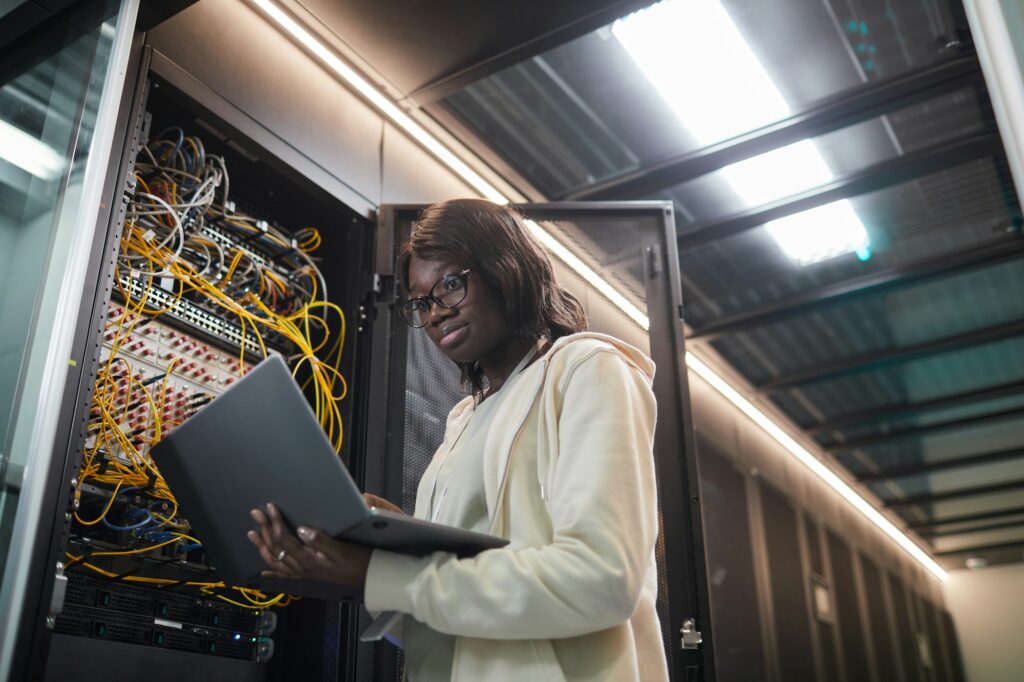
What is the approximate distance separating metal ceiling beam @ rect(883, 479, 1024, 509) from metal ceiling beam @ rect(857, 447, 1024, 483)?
76 cm

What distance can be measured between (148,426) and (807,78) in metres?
2.42

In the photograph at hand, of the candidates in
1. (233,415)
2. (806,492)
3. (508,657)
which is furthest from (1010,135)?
(806,492)

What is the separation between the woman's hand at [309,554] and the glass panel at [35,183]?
644mm

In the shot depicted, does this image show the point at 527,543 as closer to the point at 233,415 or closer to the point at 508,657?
the point at 508,657

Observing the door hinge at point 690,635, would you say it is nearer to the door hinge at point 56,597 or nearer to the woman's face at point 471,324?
the woman's face at point 471,324

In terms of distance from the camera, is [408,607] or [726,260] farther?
[726,260]

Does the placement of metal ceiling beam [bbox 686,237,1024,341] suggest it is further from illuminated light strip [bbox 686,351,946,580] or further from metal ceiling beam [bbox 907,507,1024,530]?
metal ceiling beam [bbox 907,507,1024,530]

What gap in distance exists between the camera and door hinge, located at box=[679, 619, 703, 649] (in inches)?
91.8

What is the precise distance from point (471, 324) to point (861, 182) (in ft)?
8.85

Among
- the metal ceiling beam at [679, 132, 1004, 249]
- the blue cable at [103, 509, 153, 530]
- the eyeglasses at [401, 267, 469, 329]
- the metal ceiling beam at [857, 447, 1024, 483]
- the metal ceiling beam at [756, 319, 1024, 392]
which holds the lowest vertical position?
the blue cable at [103, 509, 153, 530]

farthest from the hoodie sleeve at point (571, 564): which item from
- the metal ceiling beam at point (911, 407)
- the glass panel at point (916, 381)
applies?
the metal ceiling beam at point (911, 407)

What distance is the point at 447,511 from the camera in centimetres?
138

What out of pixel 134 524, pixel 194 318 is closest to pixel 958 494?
pixel 194 318

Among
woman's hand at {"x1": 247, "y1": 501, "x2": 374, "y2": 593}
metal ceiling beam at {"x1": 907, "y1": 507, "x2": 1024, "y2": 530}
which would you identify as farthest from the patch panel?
metal ceiling beam at {"x1": 907, "y1": 507, "x2": 1024, "y2": 530}
